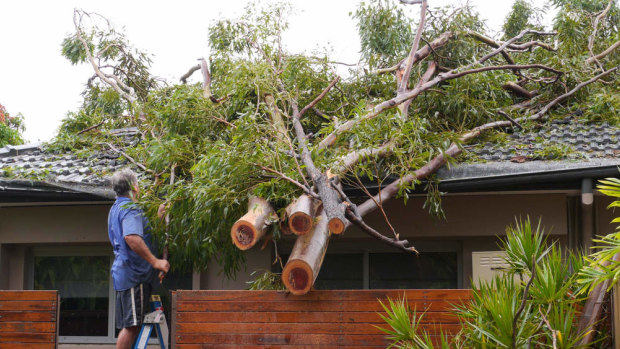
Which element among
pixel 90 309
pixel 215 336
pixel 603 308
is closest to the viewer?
pixel 603 308

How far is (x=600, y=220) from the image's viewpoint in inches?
317

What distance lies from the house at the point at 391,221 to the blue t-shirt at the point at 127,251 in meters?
1.18

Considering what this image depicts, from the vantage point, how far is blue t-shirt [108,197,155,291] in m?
6.53

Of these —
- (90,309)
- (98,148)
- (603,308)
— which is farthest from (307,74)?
(603,308)

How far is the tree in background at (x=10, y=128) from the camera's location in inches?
933

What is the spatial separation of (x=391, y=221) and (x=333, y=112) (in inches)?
62.7

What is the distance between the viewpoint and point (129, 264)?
6613mm

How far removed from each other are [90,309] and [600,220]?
19.8ft

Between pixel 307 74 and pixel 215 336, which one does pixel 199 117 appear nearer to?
→ pixel 307 74

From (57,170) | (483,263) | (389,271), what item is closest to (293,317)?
(483,263)

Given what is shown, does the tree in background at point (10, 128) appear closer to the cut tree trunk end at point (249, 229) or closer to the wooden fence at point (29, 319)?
the wooden fence at point (29, 319)

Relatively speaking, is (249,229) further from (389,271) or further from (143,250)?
(389,271)

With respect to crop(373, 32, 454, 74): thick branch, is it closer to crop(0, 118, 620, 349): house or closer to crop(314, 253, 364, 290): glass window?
crop(0, 118, 620, 349): house

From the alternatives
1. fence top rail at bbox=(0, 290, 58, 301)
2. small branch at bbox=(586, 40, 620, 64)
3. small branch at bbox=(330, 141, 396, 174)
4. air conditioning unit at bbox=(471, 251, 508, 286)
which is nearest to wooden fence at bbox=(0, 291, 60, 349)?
fence top rail at bbox=(0, 290, 58, 301)
